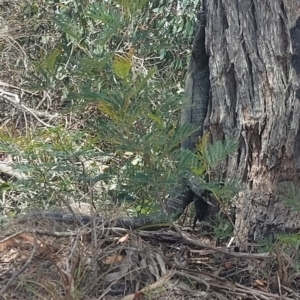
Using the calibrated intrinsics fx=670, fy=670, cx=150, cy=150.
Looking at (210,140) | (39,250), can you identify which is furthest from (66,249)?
(210,140)

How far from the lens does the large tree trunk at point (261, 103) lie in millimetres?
2232

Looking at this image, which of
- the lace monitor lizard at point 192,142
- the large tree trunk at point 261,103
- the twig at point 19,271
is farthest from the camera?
the large tree trunk at point 261,103

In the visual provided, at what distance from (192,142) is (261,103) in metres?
0.39

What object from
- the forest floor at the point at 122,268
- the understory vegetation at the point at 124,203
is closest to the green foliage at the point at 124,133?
the understory vegetation at the point at 124,203

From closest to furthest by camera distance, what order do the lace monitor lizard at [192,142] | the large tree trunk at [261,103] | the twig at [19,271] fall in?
the twig at [19,271] < the lace monitor lizard at [192,142] < the large tree trunk at [261,103]

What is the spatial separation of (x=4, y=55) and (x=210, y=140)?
4.14 m

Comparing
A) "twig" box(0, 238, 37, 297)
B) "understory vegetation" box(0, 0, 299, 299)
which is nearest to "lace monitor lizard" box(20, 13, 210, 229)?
"understory vegetation" box(0, 0, 299, 299)

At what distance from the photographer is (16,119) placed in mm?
5387

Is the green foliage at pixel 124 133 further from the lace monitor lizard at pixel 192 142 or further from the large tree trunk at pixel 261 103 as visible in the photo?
the large tree trunk at pixel 261 103

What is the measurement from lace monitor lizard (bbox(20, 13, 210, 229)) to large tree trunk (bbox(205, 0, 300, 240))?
142 millimetres

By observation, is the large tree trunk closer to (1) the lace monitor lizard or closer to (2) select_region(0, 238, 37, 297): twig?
(1) the lace monitor lizard

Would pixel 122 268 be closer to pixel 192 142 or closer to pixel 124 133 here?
pixel 124 133

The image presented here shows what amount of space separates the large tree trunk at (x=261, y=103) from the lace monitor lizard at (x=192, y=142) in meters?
0.14

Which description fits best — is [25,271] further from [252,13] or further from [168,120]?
[252,13]
